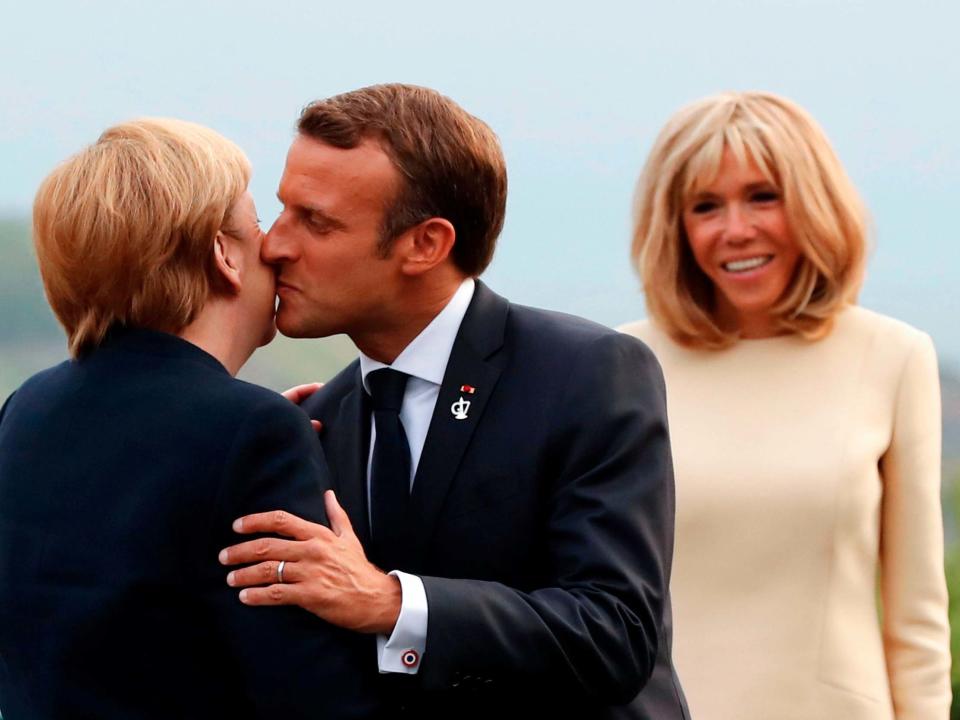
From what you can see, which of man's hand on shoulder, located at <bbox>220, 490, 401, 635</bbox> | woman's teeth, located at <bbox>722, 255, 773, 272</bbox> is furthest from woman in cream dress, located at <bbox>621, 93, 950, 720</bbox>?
man's hand on shoulder, located at <bbox>220, 490, 401, 635</bbox>

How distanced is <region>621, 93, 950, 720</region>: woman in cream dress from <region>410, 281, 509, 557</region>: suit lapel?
3.16 feet

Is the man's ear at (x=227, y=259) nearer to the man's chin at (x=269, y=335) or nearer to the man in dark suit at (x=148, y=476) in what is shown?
the man in dark suit at (x=148, y=476)

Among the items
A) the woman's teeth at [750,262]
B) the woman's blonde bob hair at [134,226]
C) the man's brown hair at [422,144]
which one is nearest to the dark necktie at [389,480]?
the man's brown hair at [422,144]

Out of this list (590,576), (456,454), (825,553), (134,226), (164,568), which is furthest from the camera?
(825,553)

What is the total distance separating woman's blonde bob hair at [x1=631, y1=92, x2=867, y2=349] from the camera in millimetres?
3514

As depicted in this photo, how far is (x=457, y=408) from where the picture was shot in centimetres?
257

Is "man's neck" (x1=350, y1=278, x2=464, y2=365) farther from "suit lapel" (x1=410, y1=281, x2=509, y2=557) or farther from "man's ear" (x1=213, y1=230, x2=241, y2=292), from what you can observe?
"man's ear" (x1=213, y1=230, x2=241, y2=292)

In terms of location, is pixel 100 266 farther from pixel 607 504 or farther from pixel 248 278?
pixel 607 504

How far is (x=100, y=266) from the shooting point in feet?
7.45

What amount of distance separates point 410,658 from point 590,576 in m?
0.29

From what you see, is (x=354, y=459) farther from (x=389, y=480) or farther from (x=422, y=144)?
(x=422, y=144)

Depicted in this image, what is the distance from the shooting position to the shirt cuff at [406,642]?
7.60 feet

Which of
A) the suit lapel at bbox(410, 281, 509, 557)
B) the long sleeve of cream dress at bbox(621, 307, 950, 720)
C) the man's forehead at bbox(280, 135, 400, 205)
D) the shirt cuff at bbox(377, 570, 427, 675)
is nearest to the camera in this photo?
the shirt cuff at bbox(377, 570, 427, 675)

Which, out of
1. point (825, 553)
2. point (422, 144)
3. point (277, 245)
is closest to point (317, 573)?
point (277, 245)
